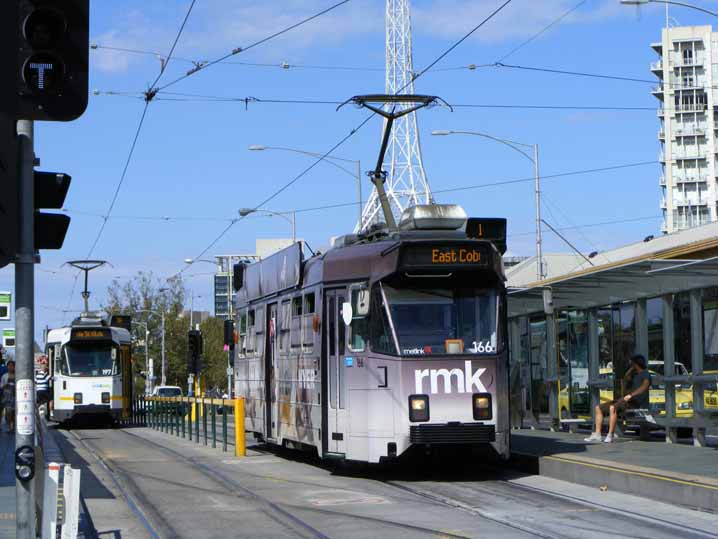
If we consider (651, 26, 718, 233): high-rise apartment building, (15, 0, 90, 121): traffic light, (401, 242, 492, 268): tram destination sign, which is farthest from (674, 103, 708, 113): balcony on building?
(15, 0, 90, 121): traffic light

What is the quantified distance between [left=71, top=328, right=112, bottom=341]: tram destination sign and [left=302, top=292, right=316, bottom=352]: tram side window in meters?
19.3

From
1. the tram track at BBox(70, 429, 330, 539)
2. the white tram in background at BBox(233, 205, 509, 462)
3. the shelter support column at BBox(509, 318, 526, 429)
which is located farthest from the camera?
the shelter support column at BBox(509, 318, 526, 429)

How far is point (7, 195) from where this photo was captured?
6914 millimetres

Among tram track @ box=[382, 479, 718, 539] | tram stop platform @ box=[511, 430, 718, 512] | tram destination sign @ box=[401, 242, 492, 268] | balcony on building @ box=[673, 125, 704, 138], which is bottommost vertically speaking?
tram track @ box=[382, 479, 718, 539]

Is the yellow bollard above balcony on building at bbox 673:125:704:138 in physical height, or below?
below

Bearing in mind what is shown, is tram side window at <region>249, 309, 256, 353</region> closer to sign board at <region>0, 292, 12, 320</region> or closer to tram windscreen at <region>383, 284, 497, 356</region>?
tram windscreen at <region>383, 284, 497, 356</region>

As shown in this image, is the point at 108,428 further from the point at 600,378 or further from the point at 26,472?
the point at 26,472

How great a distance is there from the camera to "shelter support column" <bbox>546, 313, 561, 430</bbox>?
22672 millimetres

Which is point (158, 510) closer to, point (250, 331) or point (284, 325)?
point (284, 325)

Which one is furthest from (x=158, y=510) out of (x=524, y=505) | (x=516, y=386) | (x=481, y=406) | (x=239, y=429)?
(x=516, y=386)

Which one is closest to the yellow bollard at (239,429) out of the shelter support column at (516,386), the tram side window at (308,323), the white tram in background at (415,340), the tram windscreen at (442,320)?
the tram side window at (308,323)

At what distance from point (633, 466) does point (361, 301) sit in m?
3.99

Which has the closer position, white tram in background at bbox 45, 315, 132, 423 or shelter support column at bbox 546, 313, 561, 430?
shelter support column at bbox 546, 313, 561, 430

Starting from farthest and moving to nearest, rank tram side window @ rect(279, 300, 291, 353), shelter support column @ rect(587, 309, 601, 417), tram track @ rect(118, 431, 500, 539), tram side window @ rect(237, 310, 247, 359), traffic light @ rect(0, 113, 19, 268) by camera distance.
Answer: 1. tram side window @ rect(237, 310, 247, 359)
2. shelter support column @ rect(587, 309, 601, 417)
3. tram side window @ rect(279, 300, 291, 353)
4. tram track @ rect(118, 431, 500, 539)
5. traffic light @ rect(0, 113, 19, 268)
